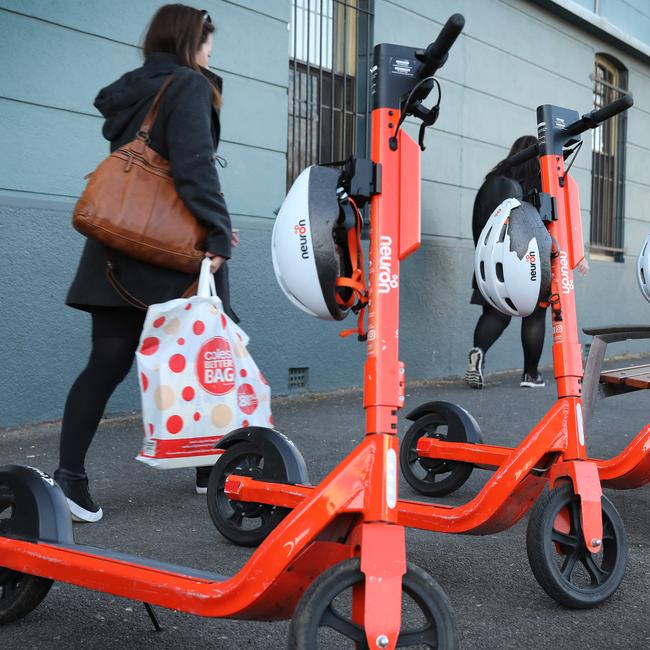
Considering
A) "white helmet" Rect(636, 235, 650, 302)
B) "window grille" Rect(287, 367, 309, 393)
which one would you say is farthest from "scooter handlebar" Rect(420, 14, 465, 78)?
"window grille" Rect(287, 367, 309, 393)

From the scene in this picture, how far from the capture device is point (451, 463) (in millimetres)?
3801

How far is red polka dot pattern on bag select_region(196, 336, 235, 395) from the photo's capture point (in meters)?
2.90

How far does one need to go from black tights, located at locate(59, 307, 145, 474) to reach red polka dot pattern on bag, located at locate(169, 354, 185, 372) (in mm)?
395

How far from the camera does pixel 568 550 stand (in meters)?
2.48

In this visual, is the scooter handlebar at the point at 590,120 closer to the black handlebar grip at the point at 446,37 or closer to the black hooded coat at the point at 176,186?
the black handlebar grip at the point at 446,37

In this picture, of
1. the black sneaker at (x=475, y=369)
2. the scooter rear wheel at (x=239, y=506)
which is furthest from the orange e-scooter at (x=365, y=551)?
the black sneaker at (x=475, y=369)

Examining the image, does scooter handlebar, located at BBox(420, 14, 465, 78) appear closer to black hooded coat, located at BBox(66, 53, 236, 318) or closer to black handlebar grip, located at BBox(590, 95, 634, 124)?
black handlebar grip, located at BBox(590, 95, 634, 124)

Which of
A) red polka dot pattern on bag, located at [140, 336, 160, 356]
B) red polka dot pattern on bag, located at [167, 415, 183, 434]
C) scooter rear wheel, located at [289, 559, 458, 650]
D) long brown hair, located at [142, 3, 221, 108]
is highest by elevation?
long brown hair, located at [142, 3, 221, 108]

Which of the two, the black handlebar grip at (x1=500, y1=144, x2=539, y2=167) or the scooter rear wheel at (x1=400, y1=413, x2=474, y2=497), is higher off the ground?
the black handlebar grip at (x1=500, y1=144, x2=539, y2=167)

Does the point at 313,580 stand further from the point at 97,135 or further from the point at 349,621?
the point at 97,135

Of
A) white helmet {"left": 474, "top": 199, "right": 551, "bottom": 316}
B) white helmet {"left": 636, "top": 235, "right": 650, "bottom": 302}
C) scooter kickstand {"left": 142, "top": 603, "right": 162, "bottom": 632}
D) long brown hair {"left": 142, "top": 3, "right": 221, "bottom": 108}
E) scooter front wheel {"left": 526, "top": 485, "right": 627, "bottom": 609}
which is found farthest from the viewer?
white helmet {"left": 636, "top": 235, "right": 650, "bottom": 302}

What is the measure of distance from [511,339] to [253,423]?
19.8ft

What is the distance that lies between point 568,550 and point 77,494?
167 centimetres

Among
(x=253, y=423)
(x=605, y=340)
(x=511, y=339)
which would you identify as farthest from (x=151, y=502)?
(x=511, y=339)
